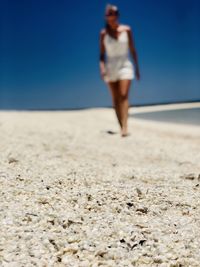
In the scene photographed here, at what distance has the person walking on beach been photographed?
666 cm

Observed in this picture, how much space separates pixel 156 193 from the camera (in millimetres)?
2883

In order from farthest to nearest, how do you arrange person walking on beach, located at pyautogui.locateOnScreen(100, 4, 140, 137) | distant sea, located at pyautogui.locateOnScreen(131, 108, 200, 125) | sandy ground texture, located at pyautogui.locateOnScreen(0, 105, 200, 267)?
1. distant sea, located at pyautogui.locateOnScreen(131, 108, 200, 125)
2. person walking on beach, located at pyautogui.locateOnScreen(100, 4, 140, 137)
3. sandy ground texture, located at pyautogui.locateOnScreen(0, 105, 200, 267)

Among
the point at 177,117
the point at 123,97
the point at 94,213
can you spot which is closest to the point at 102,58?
the point at 123,97

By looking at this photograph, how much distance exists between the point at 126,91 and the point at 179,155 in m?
1.94

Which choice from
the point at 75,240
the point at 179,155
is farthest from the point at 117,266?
the point at 179,155

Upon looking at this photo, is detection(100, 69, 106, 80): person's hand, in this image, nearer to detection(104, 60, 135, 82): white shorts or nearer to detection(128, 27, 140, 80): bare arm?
detection(104, 60, 135, 82): white shorts

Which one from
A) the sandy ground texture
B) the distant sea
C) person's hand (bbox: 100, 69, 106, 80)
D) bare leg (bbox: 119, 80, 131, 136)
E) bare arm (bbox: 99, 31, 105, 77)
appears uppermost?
bare arm (bbox: 99, 31, 105, 77)

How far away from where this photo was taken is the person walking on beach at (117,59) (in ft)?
21.8

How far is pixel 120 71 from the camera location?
266 inches

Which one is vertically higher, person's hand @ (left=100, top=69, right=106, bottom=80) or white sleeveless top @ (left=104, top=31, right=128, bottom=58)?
white sleeveless top @ (left=104, top=31, right=128, bottom=58)

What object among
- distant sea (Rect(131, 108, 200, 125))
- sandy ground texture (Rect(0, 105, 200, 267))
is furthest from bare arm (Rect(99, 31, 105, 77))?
distant sea (Rect(131, 108, 200, 125))

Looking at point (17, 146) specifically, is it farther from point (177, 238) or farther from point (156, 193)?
point (177, 238)

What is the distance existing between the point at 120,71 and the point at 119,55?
0.78ft

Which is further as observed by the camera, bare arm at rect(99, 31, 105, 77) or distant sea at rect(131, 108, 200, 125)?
→ distant sea at rect(131, 108, 200, 125)
